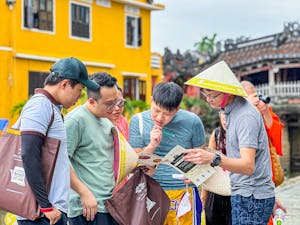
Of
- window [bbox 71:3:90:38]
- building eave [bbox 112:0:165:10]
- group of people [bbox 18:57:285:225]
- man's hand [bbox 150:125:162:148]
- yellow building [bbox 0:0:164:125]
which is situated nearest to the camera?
group of people [bbox 18:57:285:225]

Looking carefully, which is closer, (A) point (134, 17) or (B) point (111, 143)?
(B) point (111, 143)

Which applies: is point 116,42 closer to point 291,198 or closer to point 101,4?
point 101,4

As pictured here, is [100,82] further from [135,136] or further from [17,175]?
[17,175]

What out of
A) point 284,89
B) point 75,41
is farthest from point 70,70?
point 284,89

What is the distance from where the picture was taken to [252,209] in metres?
3.71

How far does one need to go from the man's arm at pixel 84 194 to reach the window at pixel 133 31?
67.9 ft

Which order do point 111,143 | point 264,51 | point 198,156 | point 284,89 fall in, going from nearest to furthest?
point 198,156 → point 111,143 → point 284,89 → point 264,51

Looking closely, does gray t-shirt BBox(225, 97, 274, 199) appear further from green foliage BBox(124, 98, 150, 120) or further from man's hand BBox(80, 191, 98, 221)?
green foliage BBox(124, 98, 150, 120)

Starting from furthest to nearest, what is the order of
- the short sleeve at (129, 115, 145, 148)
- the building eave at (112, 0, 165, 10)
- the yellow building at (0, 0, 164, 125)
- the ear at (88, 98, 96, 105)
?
the building eave at (112, 0, 165, 10) < the yellow building at (0, 0, 164, 125) < the short sleeve at (129, 115, 145, 148) < the ear at (88, 98, 96, 105)

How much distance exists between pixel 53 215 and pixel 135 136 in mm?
1270

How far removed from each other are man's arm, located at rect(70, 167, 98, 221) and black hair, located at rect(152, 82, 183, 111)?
847 mm

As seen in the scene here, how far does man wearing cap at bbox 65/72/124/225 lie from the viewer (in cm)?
365

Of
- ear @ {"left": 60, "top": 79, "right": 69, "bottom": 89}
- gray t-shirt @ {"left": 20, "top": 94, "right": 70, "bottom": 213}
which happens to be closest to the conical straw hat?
ear @ {"left": 60, "top": 79, "right": 69, "bottom": 89}

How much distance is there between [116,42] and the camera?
2334 cm
